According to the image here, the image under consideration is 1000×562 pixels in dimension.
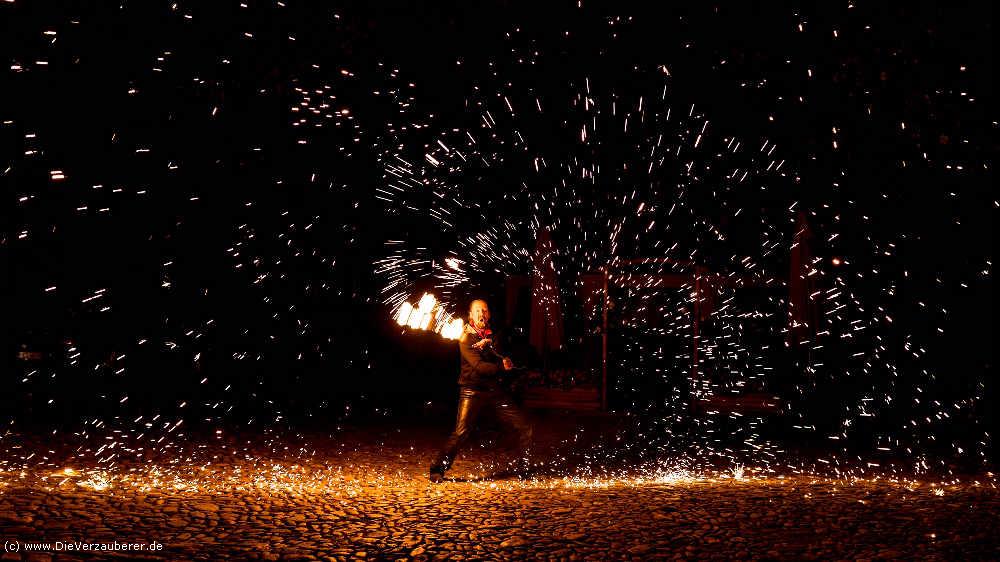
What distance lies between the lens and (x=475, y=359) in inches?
263

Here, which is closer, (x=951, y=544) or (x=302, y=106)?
(x=951, y=544)

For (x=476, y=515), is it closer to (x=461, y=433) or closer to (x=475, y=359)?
(x=461, y=433)

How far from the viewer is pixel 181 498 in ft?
19.0

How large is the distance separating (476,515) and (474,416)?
1.30 metres

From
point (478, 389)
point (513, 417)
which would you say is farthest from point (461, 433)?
point (513, 417)

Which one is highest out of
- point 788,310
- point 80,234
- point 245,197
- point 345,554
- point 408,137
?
point 408,137

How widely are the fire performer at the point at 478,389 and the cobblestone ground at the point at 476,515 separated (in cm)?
35

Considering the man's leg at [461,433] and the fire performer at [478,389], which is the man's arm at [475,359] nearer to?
the fire performer at [478,389]

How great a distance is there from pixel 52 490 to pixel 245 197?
24.6 feet

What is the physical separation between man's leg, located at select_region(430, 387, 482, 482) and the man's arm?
0.20m

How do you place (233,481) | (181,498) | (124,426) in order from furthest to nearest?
(124,426)
(233,481)
(181,498)

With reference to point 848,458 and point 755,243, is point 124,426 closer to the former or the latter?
point 848,458

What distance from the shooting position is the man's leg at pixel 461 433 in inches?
257

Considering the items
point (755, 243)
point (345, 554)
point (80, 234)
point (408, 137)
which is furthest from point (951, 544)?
point (80, 234)
